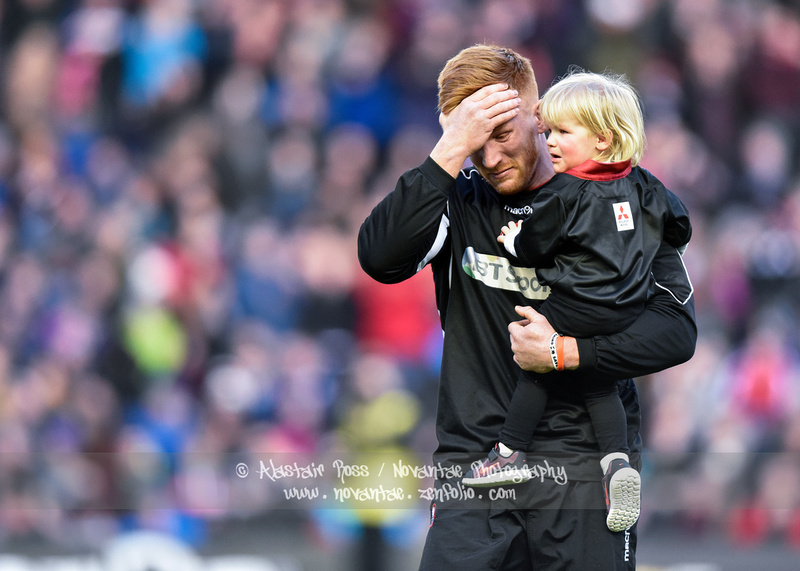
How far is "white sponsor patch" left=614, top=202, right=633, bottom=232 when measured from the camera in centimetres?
263

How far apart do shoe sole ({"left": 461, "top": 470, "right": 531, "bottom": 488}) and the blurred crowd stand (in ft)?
11.0

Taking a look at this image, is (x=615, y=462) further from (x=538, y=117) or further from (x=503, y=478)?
(x=538, y=117)

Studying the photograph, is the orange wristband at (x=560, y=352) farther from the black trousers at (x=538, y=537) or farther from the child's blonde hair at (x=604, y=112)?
the child's blonde hair at (x=604, y=112)

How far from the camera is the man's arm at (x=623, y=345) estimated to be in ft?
8.52

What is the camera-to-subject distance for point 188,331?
22.4 ft

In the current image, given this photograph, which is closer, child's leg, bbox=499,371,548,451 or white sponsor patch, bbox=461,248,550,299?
child's leg, bbox=499,371,548,451

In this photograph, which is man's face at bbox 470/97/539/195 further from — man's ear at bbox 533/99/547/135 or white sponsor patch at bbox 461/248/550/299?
white sponsor patch at bbox 461/248/550/299

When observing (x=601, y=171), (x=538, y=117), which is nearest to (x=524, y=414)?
(x=601, y=171)

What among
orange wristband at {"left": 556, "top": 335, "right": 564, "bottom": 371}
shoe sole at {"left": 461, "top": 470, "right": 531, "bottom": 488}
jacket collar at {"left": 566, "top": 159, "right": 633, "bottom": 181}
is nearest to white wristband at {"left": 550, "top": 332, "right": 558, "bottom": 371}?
orange wristband at {"left": 556, "top": 335, "right": 564, "bottom": 371}

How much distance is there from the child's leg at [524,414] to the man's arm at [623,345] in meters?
0.08

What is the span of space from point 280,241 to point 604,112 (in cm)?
460

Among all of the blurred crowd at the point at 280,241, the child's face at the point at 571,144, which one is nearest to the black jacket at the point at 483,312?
the child's face at the point at 571,144

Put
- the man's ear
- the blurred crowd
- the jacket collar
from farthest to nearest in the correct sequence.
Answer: the blurred crowd → the man's ear → the jacket collar

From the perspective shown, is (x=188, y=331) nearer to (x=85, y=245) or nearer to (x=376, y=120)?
(x=85, y=245)
